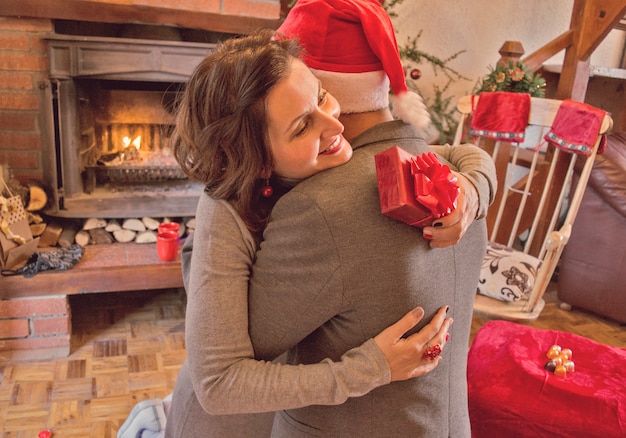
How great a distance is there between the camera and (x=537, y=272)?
6.86 ft

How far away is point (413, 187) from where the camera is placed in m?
0.79

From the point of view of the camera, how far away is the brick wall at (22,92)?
7.76ft

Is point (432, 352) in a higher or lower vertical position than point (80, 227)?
higher

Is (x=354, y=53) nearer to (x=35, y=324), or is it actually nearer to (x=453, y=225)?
(x=453, y=225)

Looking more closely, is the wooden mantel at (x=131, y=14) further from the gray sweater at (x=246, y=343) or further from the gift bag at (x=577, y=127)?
the gray sweater at (x=246, y=343)

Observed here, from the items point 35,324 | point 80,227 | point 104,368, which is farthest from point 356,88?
point 80,227

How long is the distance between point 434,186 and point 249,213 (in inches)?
11.6

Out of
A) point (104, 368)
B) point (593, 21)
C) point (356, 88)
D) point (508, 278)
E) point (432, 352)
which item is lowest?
point (104, 368)

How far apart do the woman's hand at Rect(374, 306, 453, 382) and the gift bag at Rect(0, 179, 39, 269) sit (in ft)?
6.11

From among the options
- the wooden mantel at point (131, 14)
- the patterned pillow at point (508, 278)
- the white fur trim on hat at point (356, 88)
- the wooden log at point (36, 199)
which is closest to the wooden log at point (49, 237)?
the wooden log at point (36, 199)

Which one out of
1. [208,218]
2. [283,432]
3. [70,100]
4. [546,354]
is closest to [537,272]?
[546,354]

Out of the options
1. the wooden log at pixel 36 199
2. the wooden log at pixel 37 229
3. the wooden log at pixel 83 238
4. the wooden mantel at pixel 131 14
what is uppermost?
the wooden mantel at pixel 131 14

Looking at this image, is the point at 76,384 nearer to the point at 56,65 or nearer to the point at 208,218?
the point at 56,65

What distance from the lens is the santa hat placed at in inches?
37.4
